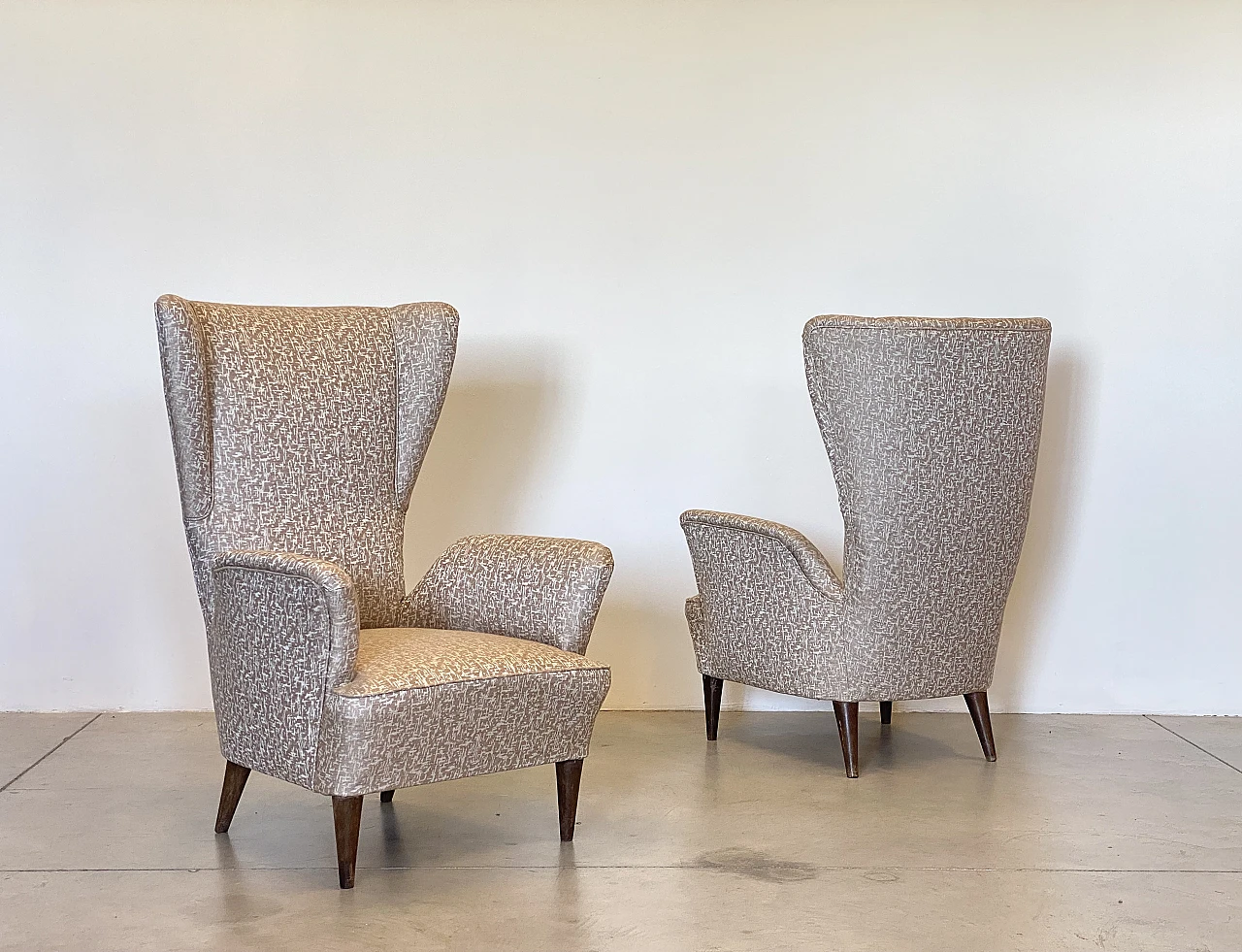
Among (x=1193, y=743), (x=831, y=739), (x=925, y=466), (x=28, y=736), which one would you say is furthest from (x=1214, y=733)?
(x=28, y=736)

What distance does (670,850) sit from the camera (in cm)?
244

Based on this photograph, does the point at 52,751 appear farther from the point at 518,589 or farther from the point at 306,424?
the point at 518,589

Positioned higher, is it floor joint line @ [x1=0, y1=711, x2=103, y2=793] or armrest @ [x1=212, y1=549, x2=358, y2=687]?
armrest @ [x1=212, y1=549, x2=358, y2=687]

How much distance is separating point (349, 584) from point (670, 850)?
0.83m

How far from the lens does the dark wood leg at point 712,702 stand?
130 inches

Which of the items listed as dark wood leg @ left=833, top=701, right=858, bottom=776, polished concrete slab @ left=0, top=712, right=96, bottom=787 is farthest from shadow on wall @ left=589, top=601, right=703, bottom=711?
polished concrete slab @ left=0, top=712, right=96, bottom=787

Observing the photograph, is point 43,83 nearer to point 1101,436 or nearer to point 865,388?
point 865,388

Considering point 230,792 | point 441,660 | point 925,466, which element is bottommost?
point 230,792

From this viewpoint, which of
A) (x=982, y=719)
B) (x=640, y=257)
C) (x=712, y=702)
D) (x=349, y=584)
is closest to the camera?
(x=349, y=584)

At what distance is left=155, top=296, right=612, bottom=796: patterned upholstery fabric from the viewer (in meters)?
2.17

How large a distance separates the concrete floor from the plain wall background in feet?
1.56

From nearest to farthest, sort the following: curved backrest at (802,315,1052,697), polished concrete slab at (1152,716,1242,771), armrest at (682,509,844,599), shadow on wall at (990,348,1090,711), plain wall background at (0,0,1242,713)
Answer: curved backrest at (802,315,1052,697) → armrest at (682,509,844,599) → polished concrete slab at (1152,716,1242,771) → plain wall background at (0,0,1242,713) → shadow on wall at (990,348,1090,711)

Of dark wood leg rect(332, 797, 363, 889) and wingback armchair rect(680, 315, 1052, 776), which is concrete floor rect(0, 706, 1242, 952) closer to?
dark wood leg rect(332, 797, 363, 889)

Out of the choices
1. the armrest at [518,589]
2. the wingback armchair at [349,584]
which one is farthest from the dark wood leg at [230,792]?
the armrest at [518,589]
